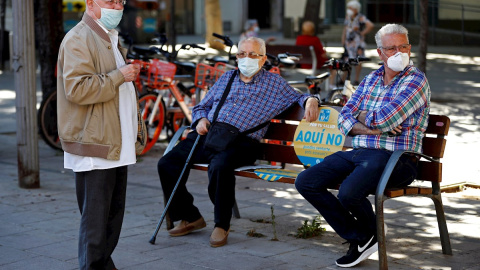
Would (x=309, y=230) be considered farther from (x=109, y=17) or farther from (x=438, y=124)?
(x=109, y=17)

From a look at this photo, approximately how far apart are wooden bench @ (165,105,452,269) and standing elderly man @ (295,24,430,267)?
12cm

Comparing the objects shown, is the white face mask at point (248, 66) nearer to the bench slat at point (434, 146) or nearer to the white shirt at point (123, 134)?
the bench slat at point (434, 146)

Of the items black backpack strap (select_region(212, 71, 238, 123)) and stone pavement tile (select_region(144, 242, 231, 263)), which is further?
black backpack strap (select_region(212, 71, 238, 123))

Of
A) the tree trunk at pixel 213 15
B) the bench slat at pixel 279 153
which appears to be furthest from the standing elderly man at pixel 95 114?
the tree trunk at pixel 213 15

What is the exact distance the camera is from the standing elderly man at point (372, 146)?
5.18m

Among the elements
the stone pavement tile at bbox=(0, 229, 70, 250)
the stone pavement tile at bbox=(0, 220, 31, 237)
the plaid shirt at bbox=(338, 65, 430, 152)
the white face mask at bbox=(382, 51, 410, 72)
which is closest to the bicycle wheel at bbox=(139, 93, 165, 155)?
the stone pavement tile at bbox=(0, 220, 31, 237)

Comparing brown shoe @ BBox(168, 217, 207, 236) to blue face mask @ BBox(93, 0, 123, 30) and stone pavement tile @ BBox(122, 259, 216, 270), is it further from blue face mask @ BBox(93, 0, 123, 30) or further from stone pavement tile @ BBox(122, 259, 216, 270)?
blue face mask @ BBox(93, 0, 123, 30)

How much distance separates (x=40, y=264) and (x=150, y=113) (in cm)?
448

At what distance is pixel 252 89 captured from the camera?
246 inches

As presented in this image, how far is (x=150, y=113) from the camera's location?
963cm

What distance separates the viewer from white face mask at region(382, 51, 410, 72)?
208 inches

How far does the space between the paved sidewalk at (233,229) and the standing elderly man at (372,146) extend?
0.96ft

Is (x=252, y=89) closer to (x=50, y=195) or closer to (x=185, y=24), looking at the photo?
(x=50, y=195)

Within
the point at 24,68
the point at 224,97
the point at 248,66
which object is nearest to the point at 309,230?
the point at 224,97
